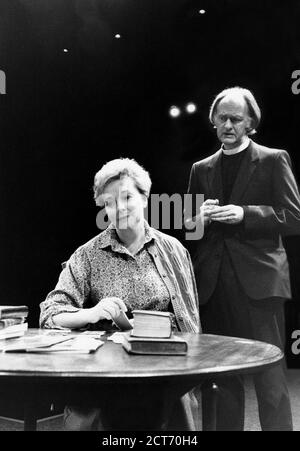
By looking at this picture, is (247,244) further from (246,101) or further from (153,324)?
(153,324)

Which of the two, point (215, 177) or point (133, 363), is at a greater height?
point (215, 177)

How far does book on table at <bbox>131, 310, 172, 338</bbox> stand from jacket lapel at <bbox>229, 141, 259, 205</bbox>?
3.69ft

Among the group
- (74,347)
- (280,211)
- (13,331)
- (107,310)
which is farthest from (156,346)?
(280,211)

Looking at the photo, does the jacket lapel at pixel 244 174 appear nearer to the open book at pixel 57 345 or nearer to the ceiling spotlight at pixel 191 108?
the ceiling spotlight at pixel 191 108

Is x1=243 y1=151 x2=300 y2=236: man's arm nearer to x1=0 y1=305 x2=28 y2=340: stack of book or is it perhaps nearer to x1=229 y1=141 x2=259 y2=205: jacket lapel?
x1=229 y1=141 x2=259 y2=205: jacket lapel

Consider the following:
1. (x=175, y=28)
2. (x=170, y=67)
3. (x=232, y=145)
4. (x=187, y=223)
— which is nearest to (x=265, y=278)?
(x=187, y=223)

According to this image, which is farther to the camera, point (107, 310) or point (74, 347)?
point (107, 310)

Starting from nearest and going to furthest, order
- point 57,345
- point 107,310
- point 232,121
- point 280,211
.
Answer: point 57,345 < point 107,310 < point 280,211 < point 232,121

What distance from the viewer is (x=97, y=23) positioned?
9.36 feet

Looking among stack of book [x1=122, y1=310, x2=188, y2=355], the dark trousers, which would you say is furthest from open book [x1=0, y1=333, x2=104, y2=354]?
the dark trousers

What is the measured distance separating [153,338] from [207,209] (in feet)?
3.86

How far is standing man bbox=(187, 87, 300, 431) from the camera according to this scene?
98.6 inches

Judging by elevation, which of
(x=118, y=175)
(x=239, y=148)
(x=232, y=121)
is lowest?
(x=118, y=175)

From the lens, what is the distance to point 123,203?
2285 mm
